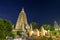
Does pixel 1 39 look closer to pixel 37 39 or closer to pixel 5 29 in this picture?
pixel 5 29

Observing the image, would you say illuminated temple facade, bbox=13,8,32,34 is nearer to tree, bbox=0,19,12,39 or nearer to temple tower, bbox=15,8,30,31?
temple tower, bbox=15,8,30,31

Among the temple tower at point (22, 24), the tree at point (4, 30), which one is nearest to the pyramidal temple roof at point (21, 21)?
the temple tower at point (22, 24)

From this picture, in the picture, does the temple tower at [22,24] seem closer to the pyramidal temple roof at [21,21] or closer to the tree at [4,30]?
the pyramidal temple roof at [21,21]

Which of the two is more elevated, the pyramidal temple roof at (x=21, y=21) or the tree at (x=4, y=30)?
the pyramidal temple roof at (x=21, y=21)

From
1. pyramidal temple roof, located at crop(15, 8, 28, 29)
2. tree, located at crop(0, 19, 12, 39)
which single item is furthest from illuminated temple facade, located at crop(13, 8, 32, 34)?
tree, located at crop(0, 19, 12, 39)

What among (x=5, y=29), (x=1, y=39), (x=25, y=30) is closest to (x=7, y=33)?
(x=5, y=29)

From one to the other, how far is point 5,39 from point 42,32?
53.3 ft

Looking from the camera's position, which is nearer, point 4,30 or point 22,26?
point 4,30

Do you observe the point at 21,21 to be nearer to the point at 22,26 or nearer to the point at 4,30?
the point at 22,26

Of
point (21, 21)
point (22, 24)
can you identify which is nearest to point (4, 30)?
point (22, 24)

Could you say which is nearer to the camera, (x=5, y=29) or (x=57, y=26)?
(x=5, y=29)

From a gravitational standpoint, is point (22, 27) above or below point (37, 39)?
above

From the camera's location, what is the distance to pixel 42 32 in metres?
41.5

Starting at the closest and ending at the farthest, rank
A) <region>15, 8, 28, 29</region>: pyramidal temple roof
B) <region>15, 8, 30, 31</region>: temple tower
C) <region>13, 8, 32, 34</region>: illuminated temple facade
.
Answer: <region>13, 8, 32, 34</region>: illuminated temple facade < <region>15, 8, 30, 31</region>: temple tower < <region>15, 8, 28, 29</region>: pyramidal temple roof
